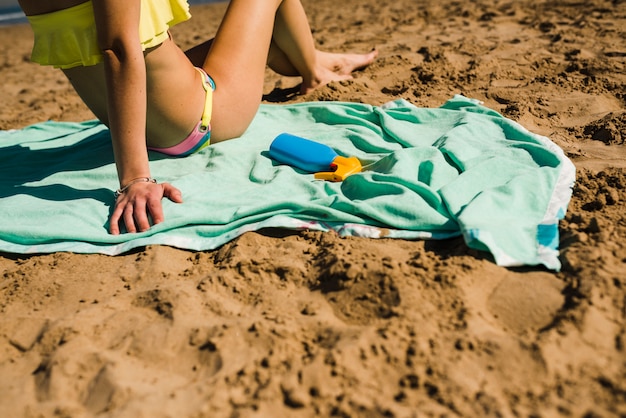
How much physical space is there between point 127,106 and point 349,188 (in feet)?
3.07

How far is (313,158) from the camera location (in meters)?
2.76

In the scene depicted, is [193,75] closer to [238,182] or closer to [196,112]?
[196,112]

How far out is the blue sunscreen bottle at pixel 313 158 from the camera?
Result: 8.82 feet

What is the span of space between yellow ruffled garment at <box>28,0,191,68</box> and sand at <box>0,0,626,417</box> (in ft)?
2.70

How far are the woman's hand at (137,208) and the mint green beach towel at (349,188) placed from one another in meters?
0.05

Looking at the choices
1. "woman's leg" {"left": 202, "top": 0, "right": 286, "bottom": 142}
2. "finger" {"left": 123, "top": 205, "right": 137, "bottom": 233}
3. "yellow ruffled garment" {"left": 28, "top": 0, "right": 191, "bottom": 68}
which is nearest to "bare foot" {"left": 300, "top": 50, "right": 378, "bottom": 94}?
"woman's leg" {"left": 202, "top": 0, "right": 286, "bottom": 142}

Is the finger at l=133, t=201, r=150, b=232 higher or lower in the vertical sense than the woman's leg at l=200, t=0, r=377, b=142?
lower

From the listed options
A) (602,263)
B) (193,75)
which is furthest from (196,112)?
(602,263)

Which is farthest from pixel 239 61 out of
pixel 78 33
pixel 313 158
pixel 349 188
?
pixel 349 188

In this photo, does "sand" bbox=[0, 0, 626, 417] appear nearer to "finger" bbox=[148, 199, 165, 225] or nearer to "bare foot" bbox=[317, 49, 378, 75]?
"finger" bbox=[148, 199, 165, 225]

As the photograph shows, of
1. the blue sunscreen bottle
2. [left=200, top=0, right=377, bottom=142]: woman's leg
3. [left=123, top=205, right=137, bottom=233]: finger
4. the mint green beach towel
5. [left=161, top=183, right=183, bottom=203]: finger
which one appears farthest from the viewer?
[left=200, top=0, right=377, bottom=142]: woman's leg

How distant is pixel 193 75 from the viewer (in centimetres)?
281

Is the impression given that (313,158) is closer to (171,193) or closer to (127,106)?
(171,193)

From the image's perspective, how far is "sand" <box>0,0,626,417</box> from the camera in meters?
1.52
